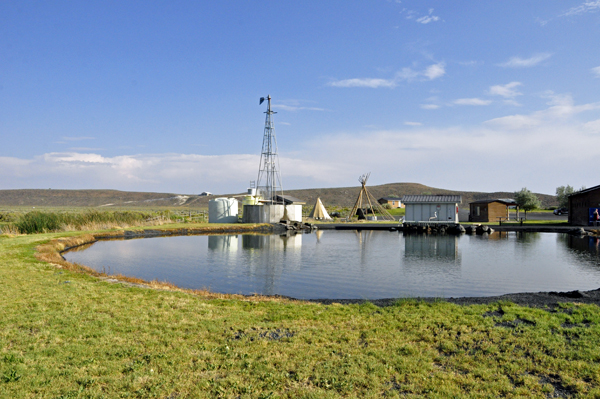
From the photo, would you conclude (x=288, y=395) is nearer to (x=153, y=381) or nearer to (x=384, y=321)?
(x=153, y=381)

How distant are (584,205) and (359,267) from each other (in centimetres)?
3366

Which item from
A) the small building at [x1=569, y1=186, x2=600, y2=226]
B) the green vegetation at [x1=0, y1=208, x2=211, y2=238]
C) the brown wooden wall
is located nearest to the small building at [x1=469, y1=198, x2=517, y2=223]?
the brown wooden wall

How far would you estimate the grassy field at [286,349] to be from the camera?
5.20 meters

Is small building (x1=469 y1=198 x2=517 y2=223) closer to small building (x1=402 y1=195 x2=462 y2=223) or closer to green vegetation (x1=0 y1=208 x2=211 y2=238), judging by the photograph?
small building (x1=402 y1=195 x2=462 y2=223)

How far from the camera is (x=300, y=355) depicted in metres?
6.22

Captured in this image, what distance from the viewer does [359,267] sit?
1828cm

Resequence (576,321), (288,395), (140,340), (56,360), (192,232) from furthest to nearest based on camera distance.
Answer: (192,232), (576,321), (140,340), (56,360), (288,395)

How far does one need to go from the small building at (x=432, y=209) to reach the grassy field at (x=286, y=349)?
110ft

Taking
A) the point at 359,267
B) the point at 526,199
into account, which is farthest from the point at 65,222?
the point at 526,199

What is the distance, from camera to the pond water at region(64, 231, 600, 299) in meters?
13.8

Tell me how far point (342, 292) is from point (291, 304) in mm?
3646

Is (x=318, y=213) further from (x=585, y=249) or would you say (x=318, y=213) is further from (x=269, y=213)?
(x=585, y=249)

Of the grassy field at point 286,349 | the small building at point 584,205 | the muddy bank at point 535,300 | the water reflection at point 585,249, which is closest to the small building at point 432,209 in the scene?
the water reflection at point 585,249

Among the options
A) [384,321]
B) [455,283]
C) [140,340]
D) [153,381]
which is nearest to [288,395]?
[153,381]
